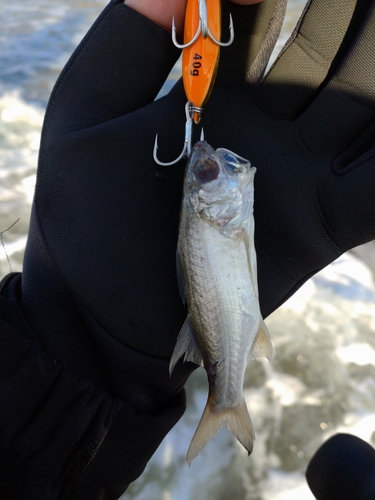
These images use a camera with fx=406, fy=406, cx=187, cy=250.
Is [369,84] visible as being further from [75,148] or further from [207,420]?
[207,420]

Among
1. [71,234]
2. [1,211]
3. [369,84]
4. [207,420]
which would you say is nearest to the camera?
[207,420]

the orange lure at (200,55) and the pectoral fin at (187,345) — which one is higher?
the orange lure at (200,55)

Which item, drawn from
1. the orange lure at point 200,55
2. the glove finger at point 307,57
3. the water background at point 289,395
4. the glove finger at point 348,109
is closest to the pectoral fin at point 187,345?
the orange lure at point 200,55

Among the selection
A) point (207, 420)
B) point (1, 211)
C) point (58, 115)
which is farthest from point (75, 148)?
point (1, 211)

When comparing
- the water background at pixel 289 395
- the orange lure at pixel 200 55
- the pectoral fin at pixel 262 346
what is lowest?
the water background at pixel 289 395

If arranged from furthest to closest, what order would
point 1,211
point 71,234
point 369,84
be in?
point 1,211 → point 71,234 → point 369,84

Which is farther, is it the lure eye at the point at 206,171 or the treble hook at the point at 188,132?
the treble hook at the point at 188,132

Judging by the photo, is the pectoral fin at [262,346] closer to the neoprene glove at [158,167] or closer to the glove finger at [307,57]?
the neoprene glove at [158,167]

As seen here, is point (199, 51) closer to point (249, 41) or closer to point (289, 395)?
point (249, 41)
